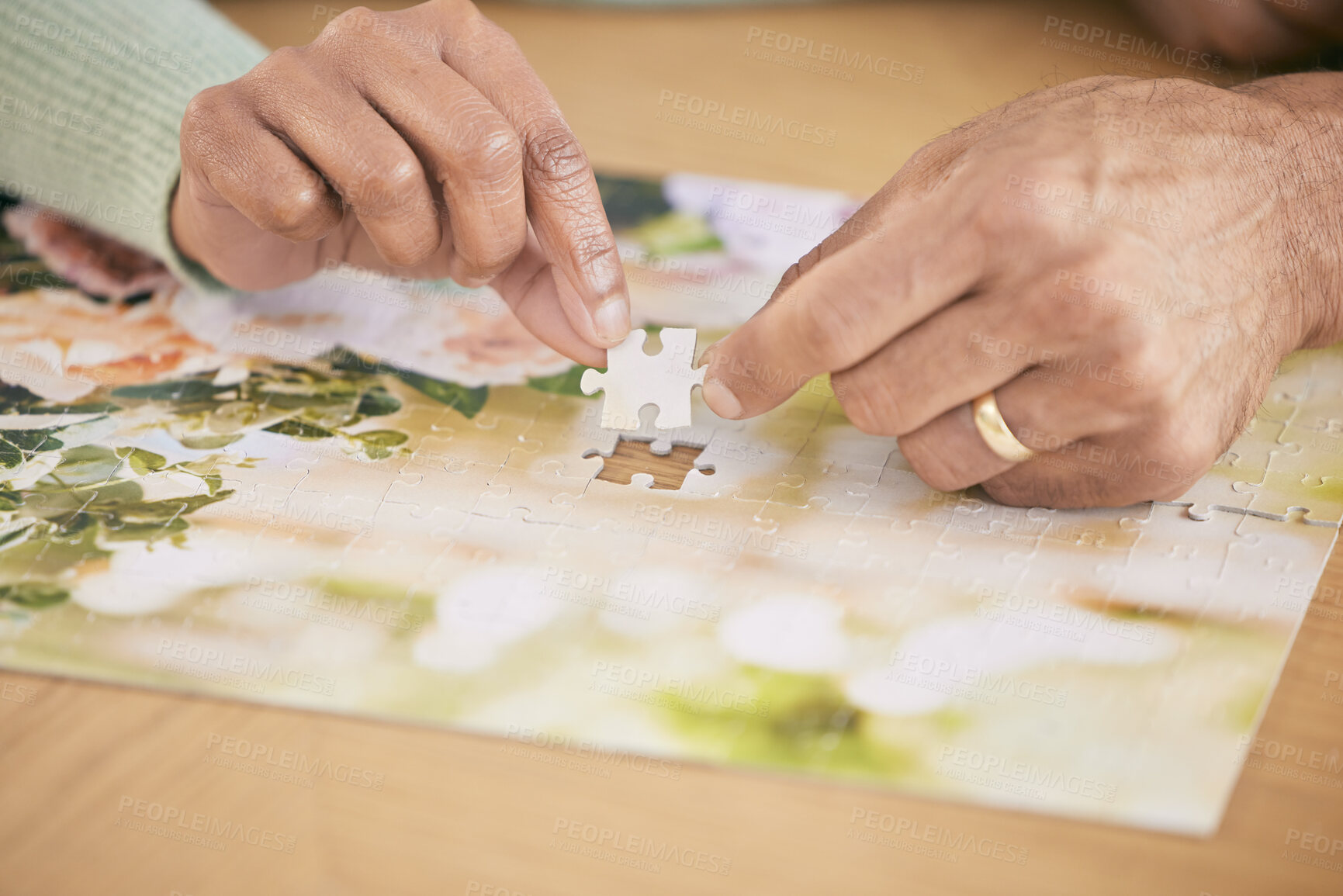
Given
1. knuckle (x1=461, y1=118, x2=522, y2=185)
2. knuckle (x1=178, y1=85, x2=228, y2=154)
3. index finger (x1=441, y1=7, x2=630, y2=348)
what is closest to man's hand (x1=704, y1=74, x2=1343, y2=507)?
index finger (x1=441, y1=7, x2=630, y2=348)

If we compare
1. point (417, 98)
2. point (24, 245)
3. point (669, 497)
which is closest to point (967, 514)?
point (669, 497)

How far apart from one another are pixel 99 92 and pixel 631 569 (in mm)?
934

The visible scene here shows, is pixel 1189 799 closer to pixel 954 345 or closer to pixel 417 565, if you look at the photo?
pixel 954 345

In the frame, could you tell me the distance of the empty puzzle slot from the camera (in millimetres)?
849

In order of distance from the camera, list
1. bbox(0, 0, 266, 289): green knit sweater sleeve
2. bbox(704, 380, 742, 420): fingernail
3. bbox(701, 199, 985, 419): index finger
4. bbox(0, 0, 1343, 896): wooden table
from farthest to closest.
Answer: bbox(0, 0, 266, 289): green knit sweater sleeve
bbox(704, 380, 742, 420): fingernail
bbox(701, 199, 985, 419): index finger
bbox(0, 0, 1343, 896): wooden table

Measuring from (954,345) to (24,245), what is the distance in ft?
3.63

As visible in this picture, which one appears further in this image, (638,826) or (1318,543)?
(1318,543)

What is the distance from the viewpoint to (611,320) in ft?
2.78

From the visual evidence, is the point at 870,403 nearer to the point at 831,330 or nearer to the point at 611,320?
the point at 831,330

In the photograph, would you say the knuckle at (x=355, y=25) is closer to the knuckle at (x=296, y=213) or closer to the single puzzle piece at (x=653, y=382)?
the knuckle at (x=296, y=213)

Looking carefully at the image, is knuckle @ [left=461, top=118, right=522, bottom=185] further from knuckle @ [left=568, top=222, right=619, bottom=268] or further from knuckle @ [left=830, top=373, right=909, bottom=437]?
knuckle @ [left=830, top=373, right=909, bottom=437]

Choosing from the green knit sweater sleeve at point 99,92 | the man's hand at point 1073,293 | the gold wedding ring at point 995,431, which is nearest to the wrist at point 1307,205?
the man's hand at point 1073,293

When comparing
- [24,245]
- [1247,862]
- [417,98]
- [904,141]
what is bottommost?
[1247,862]

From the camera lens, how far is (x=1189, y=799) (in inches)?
23.0
